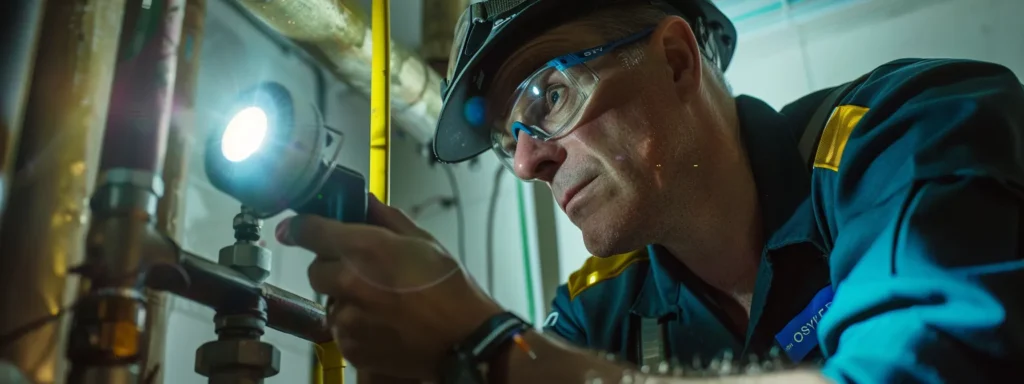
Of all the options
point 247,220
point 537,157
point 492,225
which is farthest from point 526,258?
point 247,220

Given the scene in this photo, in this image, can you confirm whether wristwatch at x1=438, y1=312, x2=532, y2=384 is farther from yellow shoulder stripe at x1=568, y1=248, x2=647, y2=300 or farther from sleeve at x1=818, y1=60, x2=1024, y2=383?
yellow shoulder stripe at x1=568, y1=248, x2=647, y2=300

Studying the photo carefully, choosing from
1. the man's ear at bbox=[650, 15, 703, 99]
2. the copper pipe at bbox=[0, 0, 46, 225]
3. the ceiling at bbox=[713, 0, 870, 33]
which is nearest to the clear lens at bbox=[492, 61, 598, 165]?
the man's ear at bbox=[650, 15, 703, 99]

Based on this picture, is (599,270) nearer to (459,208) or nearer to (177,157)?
(459,208)

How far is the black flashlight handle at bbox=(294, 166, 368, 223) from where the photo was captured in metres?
0.46

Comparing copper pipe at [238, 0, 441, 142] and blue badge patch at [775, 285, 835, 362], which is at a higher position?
copper pipe at [238, 0, 441, 142]

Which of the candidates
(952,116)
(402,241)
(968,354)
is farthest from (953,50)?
(402,241)

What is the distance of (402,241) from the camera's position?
50 cm

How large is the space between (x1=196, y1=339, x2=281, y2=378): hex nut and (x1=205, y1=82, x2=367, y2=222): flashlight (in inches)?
4.1

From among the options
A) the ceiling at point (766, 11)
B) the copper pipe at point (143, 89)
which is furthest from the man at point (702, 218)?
the ceiling at point (766, 11)

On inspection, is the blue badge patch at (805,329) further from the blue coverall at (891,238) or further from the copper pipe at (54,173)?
the copper pipe at (54,173)

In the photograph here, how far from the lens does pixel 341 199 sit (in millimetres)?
480

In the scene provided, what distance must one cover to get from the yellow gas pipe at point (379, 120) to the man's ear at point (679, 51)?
0.31 meters

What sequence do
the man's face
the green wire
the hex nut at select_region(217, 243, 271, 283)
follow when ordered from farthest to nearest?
the green wire
the man's face
the hex nut at select_region(217, 243, 271, 283)

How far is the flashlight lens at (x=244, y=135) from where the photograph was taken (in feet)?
1.50
